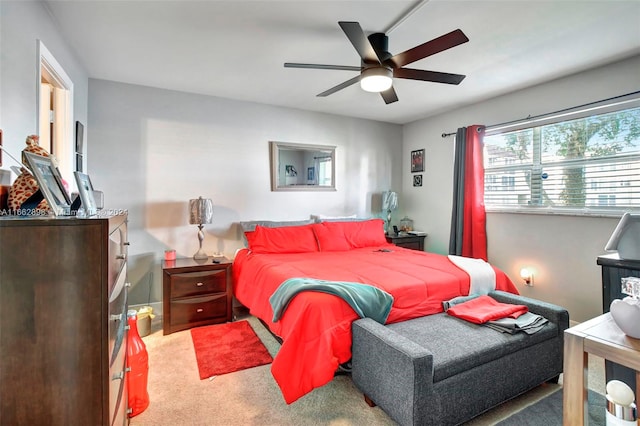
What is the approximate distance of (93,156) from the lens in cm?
317

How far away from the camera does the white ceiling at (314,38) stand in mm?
2029

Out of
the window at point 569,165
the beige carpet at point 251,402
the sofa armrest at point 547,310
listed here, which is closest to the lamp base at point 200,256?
the beige carpet at point 251,402

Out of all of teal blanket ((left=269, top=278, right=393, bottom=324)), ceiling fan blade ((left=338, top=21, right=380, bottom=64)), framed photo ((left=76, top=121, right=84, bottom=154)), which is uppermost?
ceiling fan blade ((left=338, top=21, right=380, bottom=64))

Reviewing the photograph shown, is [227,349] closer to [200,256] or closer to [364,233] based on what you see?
[200,256]

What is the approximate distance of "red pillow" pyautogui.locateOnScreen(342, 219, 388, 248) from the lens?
3.88 metres

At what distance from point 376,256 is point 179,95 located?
285cm

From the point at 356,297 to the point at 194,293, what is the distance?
1878mm

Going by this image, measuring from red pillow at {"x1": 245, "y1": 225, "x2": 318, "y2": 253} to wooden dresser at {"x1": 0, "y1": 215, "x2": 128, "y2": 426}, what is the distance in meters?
2.37

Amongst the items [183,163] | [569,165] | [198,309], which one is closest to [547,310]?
[569,165]

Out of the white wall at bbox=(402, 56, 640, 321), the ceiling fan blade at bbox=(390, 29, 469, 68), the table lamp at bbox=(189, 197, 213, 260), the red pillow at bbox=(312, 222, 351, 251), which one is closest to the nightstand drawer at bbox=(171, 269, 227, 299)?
the table lamp at bbox=(189, 197, 213, 260)

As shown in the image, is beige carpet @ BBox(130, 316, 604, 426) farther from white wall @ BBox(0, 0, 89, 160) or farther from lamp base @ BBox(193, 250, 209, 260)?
white wall @ BBox(0, 0, 89, 160)

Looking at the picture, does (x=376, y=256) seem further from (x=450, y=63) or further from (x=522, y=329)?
(x=450, y=63)

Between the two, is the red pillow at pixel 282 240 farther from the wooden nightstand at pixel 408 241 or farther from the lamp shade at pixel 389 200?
the lamp shade at pixel 389 200

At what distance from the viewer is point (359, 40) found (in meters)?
1.95
